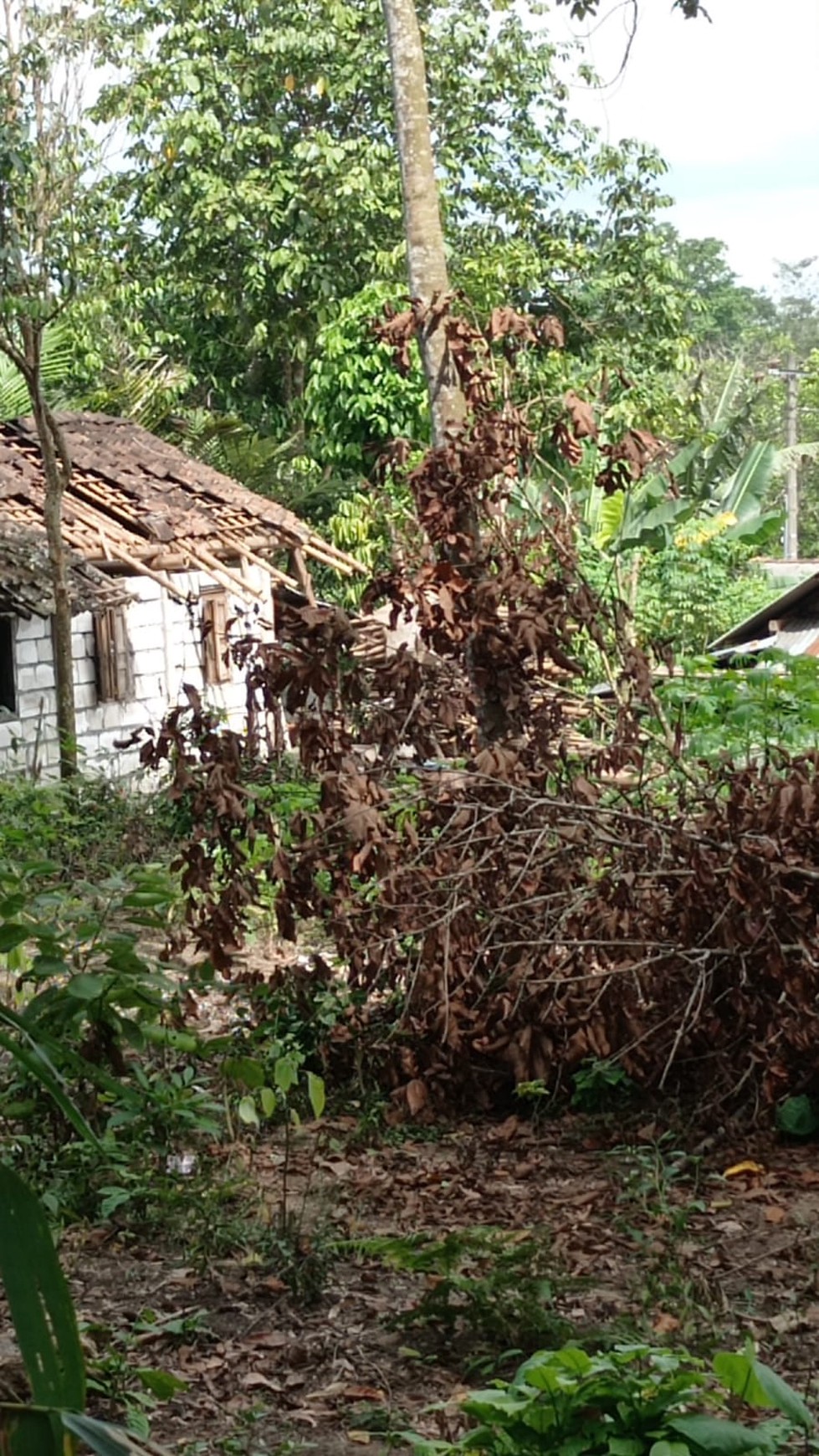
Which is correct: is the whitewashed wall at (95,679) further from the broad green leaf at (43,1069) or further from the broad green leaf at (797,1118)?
the broad green leaf at (43,1069)

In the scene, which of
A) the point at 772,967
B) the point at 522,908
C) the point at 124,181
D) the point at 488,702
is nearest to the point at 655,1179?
the point at 772,967

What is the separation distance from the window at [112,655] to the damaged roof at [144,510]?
2.20 feet

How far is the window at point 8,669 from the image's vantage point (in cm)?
1747

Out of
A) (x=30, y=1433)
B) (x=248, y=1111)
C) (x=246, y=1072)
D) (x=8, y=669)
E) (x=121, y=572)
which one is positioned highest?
(x=121, y=572)

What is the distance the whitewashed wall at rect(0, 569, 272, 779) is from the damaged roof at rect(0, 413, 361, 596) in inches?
22.6

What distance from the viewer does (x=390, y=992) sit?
23.9 feet

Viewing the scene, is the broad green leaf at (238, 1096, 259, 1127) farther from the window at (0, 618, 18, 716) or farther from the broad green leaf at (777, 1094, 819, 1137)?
the window at (0, 618, 18, 716)

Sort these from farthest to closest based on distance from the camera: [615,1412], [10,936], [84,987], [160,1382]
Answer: [84,987], [10,936], [160,1382], [615,1412]

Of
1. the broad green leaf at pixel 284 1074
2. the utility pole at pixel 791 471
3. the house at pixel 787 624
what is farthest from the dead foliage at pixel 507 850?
the utility pole at pixel 791 471

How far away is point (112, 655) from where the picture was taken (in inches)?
735

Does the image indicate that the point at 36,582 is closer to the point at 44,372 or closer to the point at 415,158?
the point at 415,158

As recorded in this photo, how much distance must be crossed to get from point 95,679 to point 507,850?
13.2 metres

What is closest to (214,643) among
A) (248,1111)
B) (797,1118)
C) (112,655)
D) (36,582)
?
(112,655)

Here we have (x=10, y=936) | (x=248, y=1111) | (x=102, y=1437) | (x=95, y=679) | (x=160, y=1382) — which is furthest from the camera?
(x=95, y=679)
